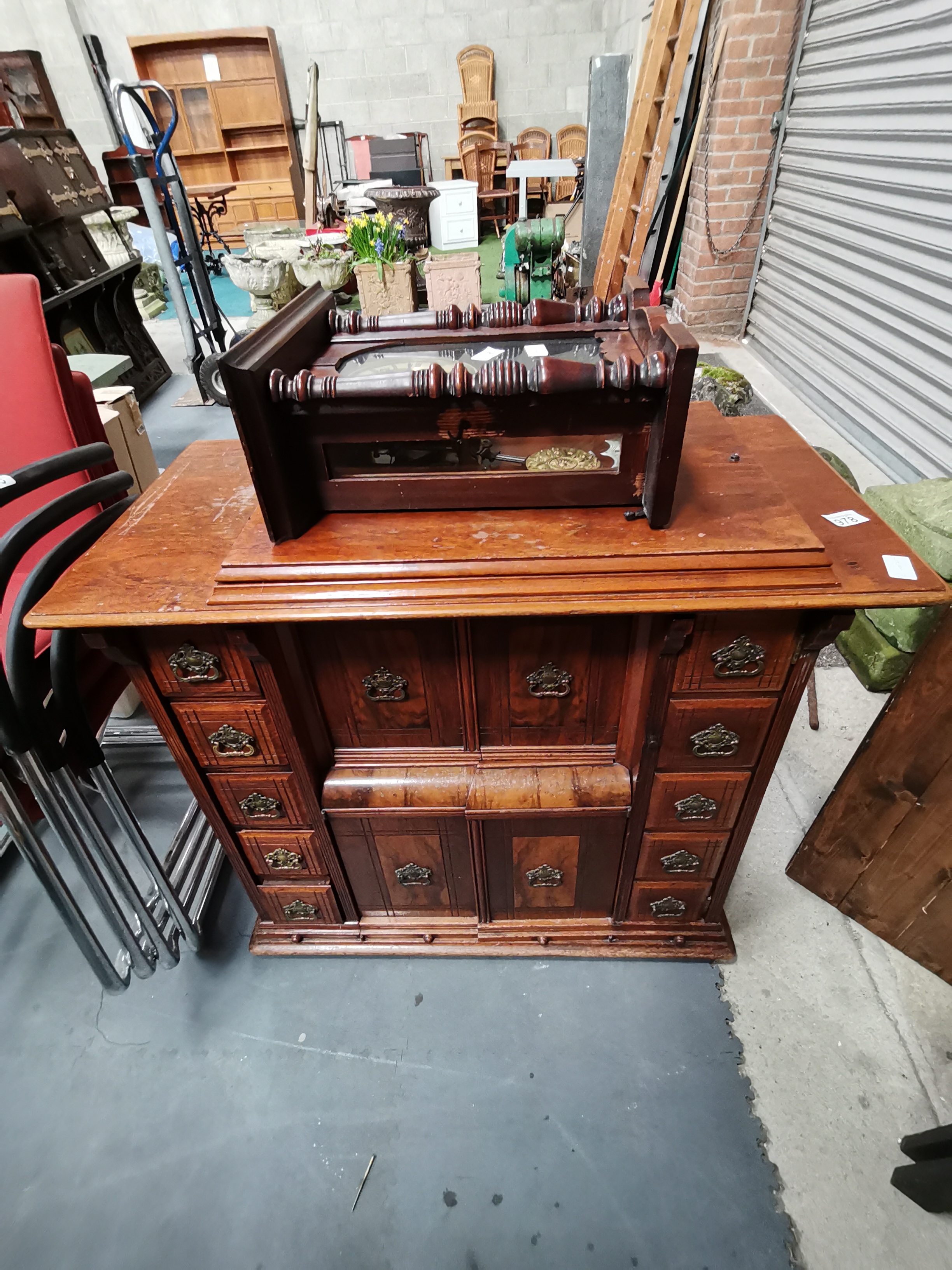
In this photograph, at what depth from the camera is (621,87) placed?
4.56m

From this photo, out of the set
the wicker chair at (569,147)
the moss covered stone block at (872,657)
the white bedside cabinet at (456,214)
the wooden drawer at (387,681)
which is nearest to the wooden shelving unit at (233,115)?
the wicker chair at (569,147)

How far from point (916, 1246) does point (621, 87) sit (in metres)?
6.09

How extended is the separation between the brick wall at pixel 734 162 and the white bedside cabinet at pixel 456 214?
271cm

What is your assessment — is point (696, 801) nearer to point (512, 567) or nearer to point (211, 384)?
point (512, 567)

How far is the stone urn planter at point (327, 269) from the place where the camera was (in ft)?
16.5

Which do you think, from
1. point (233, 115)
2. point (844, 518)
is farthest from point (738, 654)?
point (233, 115)

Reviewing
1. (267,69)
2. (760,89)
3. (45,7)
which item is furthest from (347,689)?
(45,7)

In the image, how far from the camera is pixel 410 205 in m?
6.11

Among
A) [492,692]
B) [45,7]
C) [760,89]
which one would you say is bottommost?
[492,692]

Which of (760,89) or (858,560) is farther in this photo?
(760,89)

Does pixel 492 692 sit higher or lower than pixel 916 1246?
higher

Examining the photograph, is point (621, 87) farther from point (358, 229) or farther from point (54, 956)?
point (54, 956)

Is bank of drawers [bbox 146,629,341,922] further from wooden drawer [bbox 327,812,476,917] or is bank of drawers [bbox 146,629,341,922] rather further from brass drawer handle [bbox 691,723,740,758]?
brass drawer handle [bbox 691,723,740,758]

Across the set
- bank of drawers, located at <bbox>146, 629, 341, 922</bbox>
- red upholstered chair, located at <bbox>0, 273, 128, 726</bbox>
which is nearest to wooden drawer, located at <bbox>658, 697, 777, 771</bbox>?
bank of drawers, located at <bbox>146, 629, 341, 922</bbox>
